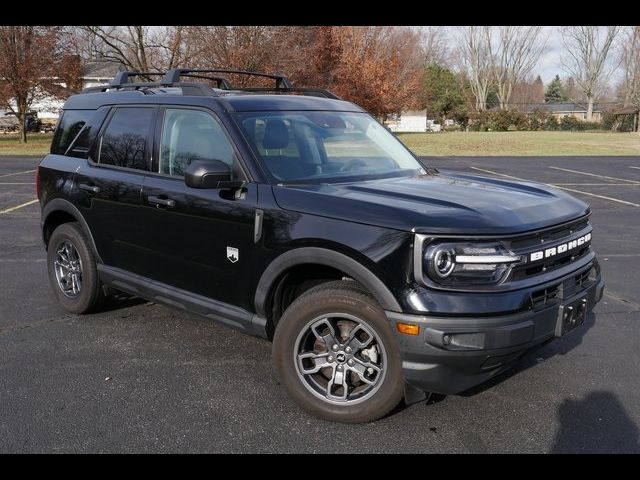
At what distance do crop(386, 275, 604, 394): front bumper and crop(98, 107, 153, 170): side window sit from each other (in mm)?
2473

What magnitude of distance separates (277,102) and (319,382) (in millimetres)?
2017

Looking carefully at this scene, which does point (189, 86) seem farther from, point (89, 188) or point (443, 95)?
point (443, 95)

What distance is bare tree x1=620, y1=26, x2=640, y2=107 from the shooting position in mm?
62819

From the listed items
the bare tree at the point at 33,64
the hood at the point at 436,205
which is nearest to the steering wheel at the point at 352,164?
the hood at the point at 436,205

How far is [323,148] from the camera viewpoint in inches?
172

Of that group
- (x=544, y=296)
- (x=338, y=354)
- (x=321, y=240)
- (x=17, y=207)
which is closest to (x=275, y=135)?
(x=321, y=240)

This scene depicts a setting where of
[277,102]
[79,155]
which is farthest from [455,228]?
[79,155]

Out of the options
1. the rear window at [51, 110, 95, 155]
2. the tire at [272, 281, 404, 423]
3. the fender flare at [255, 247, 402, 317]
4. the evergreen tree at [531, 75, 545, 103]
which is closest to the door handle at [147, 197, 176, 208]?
the fender flare at [255, 247, 402, 317]

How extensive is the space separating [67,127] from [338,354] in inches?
138

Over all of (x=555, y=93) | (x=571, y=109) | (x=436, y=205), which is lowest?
(x=436, y=205)

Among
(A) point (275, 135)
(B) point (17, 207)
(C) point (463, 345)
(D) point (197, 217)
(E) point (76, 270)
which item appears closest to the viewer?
(C) point (463, 345)

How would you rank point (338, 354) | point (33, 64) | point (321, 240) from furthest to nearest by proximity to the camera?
1. point (33, 64)
2. point (338, 354)
3. point (321, 240)

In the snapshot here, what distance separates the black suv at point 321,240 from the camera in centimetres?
312

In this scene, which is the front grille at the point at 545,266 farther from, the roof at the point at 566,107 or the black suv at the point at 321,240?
the roof at the point at 566,107
